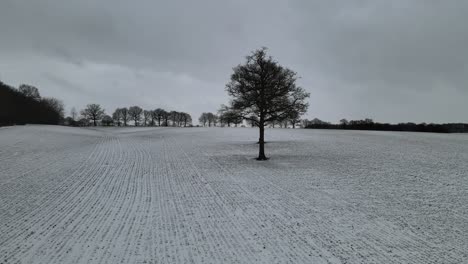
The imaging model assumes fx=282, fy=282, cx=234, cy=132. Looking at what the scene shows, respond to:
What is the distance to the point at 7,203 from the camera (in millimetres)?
12250

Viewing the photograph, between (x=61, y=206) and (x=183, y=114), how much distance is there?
149369 mm

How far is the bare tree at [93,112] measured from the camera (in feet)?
456

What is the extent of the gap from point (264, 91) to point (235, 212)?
15527 mm

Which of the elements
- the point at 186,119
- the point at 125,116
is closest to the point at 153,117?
the point at 125,116

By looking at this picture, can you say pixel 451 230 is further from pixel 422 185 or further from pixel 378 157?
pixel 378 157

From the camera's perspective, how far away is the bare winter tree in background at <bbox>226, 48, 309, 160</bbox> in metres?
24.9

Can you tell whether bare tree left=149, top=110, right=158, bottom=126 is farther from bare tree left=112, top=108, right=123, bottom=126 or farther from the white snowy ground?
the white snowy ground

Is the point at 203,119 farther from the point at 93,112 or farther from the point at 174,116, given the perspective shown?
the point at 93,112

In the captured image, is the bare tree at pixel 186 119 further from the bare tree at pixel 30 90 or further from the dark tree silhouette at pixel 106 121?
the bare tree at pixel 30 90

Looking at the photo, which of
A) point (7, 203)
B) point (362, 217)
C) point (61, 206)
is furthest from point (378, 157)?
point (7, 203)

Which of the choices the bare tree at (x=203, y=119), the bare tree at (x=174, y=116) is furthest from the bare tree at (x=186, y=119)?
the bare tree at (x=203, y=119)

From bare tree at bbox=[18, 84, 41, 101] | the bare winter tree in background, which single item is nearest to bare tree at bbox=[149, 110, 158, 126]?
bare tree at bbox=[18, 84, 41, 101]

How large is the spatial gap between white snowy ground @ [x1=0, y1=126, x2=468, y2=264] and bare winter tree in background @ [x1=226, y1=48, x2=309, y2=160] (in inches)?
226

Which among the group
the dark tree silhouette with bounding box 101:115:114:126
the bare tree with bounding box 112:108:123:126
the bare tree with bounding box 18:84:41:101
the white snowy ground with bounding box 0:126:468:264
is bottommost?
the white snowy ground with bounding box 0:126:468:264
